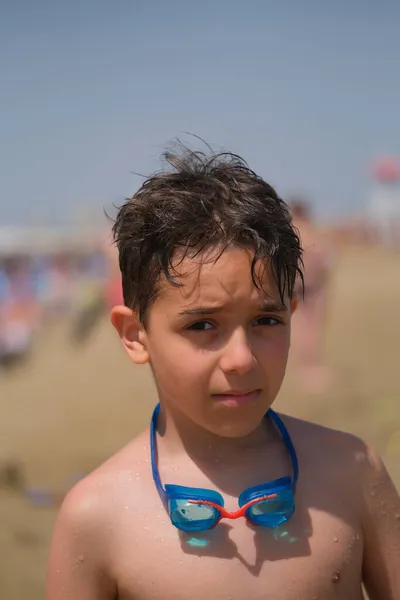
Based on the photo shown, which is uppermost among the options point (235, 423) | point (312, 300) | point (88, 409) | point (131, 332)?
point (131, 332)

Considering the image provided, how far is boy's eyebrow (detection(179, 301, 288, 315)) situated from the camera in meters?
1.58

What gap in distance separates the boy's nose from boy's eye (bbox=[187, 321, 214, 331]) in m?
0.06

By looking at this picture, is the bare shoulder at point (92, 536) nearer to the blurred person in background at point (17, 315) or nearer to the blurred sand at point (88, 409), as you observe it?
the blurred sand at point (88, 409)

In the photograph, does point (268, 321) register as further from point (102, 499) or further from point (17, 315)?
point (17, 315)

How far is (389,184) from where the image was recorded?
124 feet

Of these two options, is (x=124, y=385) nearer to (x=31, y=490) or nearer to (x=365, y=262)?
(x=31, y=490)

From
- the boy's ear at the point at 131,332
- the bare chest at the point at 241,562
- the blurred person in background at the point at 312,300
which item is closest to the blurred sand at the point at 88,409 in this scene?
the blurred person in background at the point at 312,300

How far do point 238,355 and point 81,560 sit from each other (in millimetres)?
619

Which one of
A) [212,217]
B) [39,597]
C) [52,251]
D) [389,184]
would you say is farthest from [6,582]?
[389,184]

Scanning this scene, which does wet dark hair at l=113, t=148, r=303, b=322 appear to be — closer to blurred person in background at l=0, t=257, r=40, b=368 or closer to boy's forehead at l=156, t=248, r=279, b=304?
boy's forehead at l=156, t=248, r=279, b=304

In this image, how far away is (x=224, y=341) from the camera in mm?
1582

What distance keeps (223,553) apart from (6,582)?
212 cm

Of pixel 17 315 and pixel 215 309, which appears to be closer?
pixel 215 309

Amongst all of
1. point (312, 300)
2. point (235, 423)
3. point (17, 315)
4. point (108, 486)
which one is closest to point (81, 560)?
point (108, 486)
